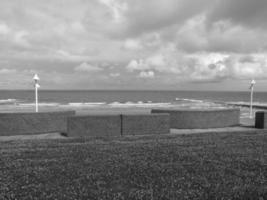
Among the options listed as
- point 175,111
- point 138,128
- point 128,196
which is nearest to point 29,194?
point 128,196

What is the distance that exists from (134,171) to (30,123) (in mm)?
6738

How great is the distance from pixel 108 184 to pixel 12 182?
1.64m

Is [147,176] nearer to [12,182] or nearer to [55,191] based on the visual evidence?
[55,191]

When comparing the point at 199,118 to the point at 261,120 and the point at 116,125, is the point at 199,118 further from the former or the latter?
the point at 116,125

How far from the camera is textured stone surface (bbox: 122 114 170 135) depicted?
372 inches

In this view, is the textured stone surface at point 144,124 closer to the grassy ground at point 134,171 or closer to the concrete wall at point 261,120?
the grassy ground at point 134,171

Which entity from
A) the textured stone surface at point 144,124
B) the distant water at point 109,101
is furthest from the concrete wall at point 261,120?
the distant water at point 109,101

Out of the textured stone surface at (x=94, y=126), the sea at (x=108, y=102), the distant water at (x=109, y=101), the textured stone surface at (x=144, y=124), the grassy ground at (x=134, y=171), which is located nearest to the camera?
the grassy ground at (x=134, y=171)

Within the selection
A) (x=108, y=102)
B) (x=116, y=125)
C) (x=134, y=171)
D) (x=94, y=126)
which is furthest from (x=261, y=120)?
(x=108, y=102)

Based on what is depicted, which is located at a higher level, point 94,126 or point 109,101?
point 109,101

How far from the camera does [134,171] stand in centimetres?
453

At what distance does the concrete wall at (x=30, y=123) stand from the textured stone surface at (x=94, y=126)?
148cm

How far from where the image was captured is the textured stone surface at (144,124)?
945cm

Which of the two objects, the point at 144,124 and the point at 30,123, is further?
the point at 30,123
